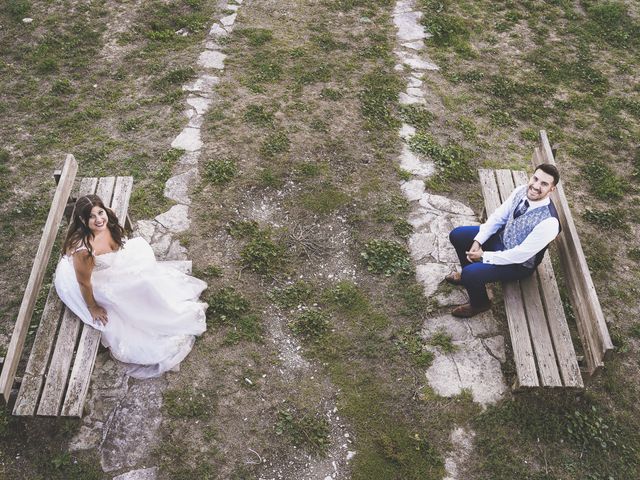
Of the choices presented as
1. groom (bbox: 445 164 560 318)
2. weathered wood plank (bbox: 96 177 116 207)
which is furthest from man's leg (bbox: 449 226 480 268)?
weathered wood plank (bbox: 96 177 116 207)

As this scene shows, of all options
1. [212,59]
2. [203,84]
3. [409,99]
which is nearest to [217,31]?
[212,59]

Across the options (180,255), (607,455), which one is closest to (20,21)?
(180,255)

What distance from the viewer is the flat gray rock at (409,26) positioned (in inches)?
407

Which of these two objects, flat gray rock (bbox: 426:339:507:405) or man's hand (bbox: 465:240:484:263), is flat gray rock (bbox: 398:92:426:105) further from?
flat gray rock (bbox: 426:339:507:405)

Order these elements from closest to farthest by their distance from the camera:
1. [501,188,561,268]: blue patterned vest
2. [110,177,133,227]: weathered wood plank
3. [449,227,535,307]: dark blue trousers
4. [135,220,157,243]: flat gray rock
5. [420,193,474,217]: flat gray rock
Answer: [501,188,561,268]: blue patterned vest < [449,227,535,307]: dark blue trousers < [110,177,133,227]: weathered wood plank < [135,220,157,243]: flat gray rock < [420,193,474,217]: flat gray rock

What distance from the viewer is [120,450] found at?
4.93 meters

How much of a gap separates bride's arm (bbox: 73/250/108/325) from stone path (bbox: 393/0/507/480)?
342 cm

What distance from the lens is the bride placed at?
16.7ft

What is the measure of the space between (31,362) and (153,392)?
1.14 metres

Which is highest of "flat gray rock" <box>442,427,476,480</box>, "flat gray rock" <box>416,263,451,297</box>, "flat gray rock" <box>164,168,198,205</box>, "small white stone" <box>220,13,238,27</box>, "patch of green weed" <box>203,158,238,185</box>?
"small white stone" <box>220,13,238,27</box>

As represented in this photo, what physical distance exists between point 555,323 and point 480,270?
90 cm

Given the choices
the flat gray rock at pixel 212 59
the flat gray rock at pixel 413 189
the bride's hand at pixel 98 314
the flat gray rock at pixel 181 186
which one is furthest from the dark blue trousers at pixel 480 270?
the flat gray rock at pixel 212 59

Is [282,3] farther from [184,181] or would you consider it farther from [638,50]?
[638,50]

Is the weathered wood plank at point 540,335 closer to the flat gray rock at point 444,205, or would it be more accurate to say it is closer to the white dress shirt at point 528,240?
the white dress shirt at point 528,240
